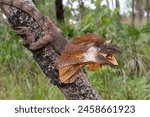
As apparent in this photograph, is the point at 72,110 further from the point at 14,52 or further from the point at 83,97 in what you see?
the point at 14,52

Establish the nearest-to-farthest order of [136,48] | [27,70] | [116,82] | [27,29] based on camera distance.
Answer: [27,29], [116,82], [27,70], [136,48]

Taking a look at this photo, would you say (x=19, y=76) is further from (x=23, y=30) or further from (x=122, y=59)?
(x=23, y=30)

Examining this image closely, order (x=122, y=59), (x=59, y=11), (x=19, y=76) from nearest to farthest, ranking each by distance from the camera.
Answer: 1. (x=19, y=76)
2. (x=122, y=59)
3. (x=59, y=11)

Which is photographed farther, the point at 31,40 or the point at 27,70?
the point at 27,70

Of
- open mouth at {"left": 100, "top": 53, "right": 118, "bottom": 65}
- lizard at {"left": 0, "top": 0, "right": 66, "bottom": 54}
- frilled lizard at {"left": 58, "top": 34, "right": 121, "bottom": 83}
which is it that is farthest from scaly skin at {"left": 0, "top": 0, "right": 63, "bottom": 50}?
open mouth at {"left": 100, "top": 53, "right": 118, "bottom": 65}

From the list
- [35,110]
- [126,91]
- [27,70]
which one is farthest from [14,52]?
[35,110]

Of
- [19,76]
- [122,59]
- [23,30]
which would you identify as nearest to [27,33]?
[23,30]

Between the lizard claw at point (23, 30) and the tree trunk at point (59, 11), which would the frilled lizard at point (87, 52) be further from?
the tree trunk at point (59, 11)
